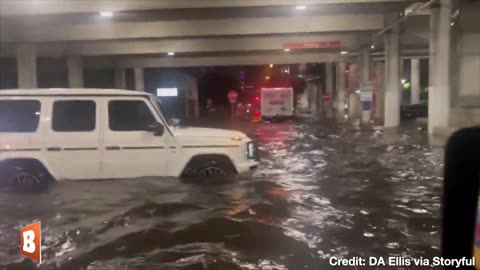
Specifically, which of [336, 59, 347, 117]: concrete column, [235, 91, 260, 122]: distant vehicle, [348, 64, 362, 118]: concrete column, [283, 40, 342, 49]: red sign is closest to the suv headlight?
[283, 40, 342, 49]: red sign

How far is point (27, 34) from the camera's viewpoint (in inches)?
1297

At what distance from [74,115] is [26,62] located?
28.0 m

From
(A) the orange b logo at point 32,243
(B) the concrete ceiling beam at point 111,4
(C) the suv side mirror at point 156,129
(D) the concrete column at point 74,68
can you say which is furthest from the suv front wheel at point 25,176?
(D) the concrete column at point 74,68

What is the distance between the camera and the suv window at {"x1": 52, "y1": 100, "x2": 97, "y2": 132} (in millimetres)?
10320

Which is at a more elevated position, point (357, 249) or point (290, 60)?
point (290, 60)

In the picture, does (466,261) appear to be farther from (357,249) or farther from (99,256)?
(99,256)

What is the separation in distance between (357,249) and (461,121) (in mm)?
18416

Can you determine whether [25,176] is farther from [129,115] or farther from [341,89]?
[341,89]

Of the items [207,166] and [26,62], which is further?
[26,62]

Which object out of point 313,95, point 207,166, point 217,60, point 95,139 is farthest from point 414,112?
point 95,139

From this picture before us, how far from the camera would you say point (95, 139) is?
10.3m

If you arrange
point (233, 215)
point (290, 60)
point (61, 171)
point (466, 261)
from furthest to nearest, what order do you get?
point (290, 60) → point (61, 171) → point (233, 215) → point (466, 261)

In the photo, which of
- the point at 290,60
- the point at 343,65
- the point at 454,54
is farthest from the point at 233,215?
the point at 343,65

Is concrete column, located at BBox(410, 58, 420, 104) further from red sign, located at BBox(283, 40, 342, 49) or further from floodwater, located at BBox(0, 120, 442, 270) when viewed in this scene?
floodwater, located at BBox(0, 120, 442, 270)
